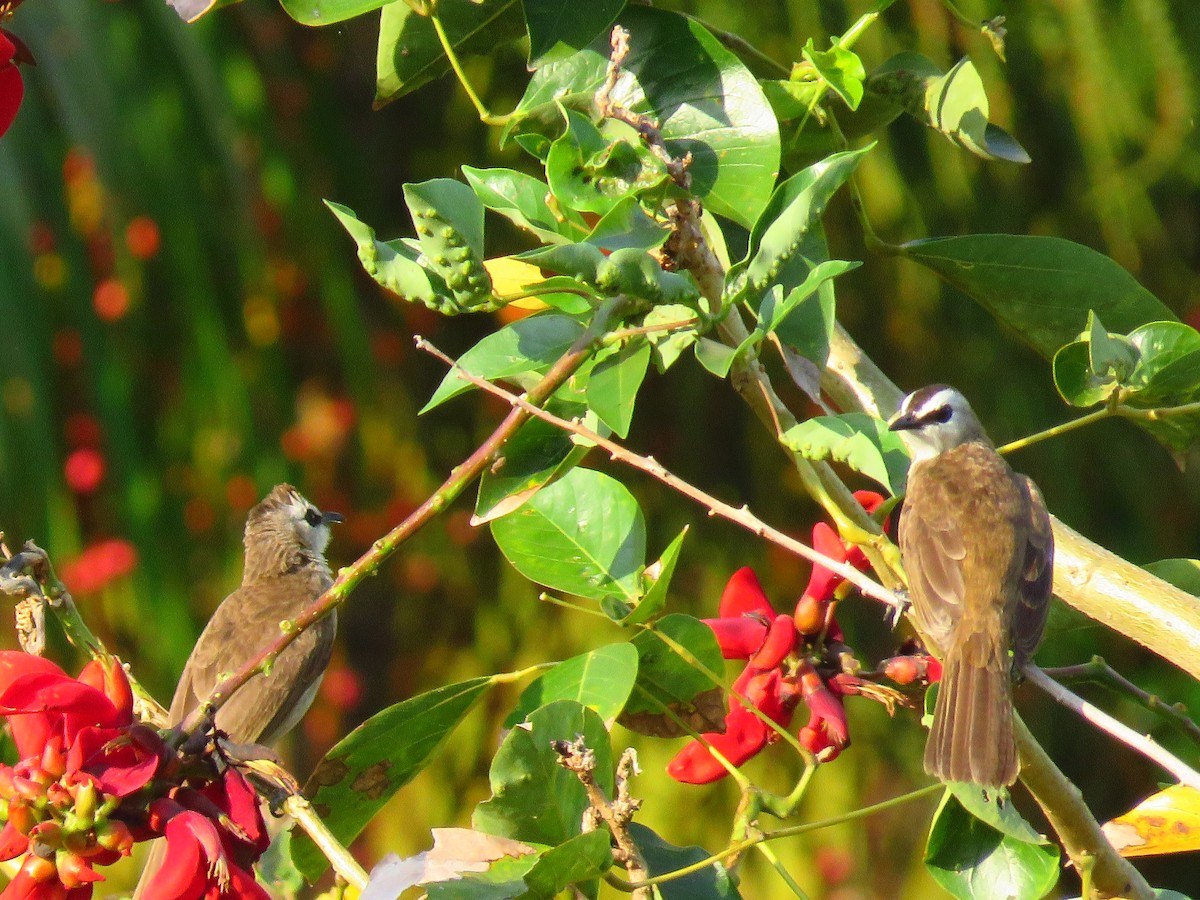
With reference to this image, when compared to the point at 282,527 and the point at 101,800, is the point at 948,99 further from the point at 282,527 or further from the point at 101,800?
the point at 282,527

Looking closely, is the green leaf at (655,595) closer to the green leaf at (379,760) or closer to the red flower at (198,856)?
the green leaf at (379,760)

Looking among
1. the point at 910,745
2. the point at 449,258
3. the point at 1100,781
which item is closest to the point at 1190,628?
the point at 449,258

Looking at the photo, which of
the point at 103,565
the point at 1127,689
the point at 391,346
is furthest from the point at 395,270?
the point at 391,346

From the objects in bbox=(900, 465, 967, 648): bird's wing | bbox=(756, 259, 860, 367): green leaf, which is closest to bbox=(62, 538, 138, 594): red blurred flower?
bbox=(900, 465, 967, 648): bird's wing

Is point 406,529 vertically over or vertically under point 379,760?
over

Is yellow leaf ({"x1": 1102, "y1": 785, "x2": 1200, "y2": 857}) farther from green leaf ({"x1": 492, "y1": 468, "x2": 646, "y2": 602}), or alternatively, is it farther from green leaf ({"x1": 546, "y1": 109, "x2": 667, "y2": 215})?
green leaf ({"x1": 546, "y1": 109, "x2": 667, "y2": 215})

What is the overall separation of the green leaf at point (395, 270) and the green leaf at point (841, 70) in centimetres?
50

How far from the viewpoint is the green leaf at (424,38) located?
1.53 meters

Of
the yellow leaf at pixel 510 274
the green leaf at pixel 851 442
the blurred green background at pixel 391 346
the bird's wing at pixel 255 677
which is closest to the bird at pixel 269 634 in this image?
the bird's wing at pixel 255 677

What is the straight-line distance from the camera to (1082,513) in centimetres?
489

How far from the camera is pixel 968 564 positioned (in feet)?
8.06

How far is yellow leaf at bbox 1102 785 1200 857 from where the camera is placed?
1.57 m

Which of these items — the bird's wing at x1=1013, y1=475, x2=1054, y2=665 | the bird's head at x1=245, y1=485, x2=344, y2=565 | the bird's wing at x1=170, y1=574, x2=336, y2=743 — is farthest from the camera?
the bird's head at x1=245, y1=485, x2=344, y2=565

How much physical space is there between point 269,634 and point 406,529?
8.65ft
